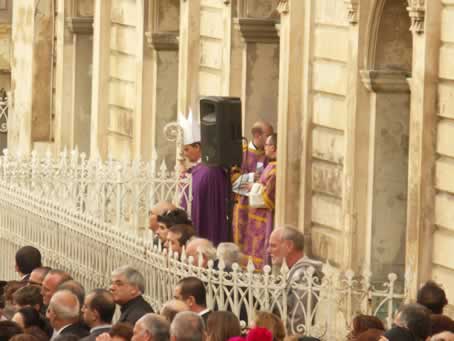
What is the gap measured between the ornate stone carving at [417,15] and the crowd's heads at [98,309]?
4.28 metres

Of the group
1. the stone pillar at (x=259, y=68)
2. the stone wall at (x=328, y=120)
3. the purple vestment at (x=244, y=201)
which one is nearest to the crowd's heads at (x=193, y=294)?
the stone wall at (x=328, y=120)

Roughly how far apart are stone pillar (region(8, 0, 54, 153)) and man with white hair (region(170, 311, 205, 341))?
20.0 meters

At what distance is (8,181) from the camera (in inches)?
958

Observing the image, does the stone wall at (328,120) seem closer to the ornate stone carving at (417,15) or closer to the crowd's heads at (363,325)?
the ornate stone carving at (417,15)

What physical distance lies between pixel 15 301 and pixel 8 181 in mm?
8060

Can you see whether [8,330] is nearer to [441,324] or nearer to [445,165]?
[441,324]

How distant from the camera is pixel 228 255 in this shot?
17016mm

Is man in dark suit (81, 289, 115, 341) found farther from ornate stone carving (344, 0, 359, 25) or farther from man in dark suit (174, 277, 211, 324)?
ornate stone carving (344, 0, 359, 25)

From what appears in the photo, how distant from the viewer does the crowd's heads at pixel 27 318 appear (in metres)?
15.4

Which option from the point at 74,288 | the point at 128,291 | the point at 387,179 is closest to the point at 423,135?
the point at 387,179

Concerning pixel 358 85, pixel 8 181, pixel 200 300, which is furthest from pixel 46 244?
pixel 200 300

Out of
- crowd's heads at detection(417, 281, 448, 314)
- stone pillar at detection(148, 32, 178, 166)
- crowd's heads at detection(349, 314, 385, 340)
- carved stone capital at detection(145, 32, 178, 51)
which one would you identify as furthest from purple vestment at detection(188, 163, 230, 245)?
crowd's heads at detection(349, 314, 385, 340)

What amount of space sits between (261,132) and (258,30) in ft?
8.81

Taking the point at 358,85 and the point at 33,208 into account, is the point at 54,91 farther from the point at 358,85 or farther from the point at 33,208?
the point at 358,85
